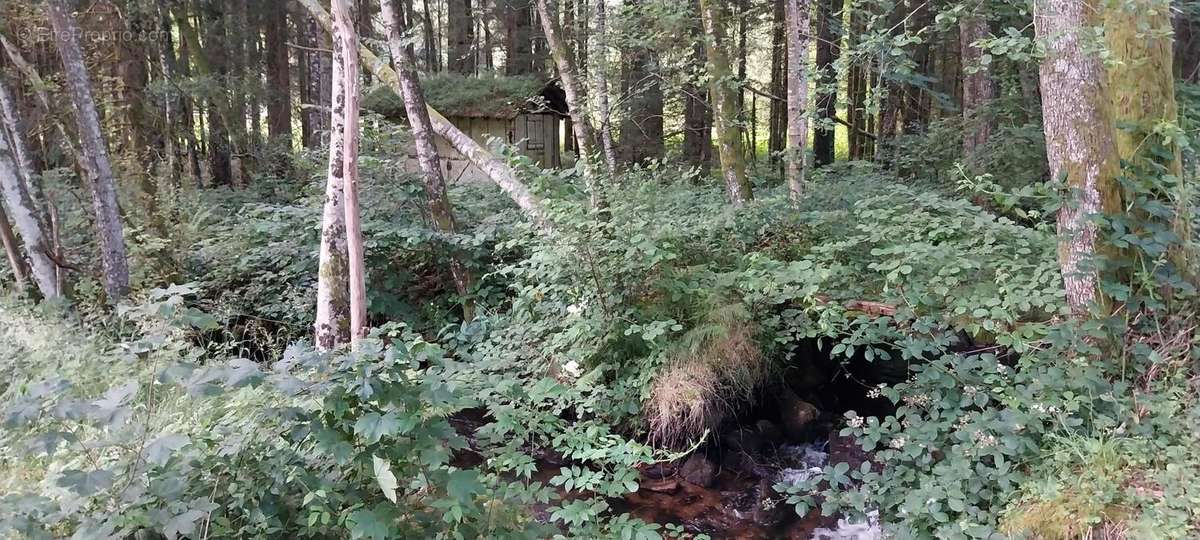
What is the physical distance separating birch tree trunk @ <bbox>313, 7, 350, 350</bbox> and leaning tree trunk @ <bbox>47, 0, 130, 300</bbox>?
2.52 meters

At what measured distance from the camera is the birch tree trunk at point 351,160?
5.37 m

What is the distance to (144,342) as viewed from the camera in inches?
105

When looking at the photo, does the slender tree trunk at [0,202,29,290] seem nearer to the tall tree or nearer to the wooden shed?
the wooden shed

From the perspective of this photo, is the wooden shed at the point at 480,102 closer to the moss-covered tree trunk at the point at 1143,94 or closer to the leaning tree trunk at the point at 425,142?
the leaning tree trunk at the point at 425,142

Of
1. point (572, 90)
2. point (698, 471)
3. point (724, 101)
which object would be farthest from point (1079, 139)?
point (572, 90)

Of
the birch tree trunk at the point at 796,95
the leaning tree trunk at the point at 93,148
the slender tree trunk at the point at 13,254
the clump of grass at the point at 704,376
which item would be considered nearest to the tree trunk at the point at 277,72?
the slender tree trunk at the point at 13,254

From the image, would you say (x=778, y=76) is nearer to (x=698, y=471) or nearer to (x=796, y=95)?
(x=796, y=95)

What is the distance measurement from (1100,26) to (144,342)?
524cm

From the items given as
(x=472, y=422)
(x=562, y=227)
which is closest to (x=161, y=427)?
(x=472, y=422)

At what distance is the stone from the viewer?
5.66m

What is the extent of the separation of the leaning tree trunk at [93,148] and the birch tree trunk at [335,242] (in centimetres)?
252

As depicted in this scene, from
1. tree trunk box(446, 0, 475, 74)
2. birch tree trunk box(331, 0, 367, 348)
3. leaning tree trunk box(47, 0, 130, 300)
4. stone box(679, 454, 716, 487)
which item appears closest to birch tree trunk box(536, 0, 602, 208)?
birch tree trunk box(331, 0, 367, 348)

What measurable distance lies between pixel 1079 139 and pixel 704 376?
299cm

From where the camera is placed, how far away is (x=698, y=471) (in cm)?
570
